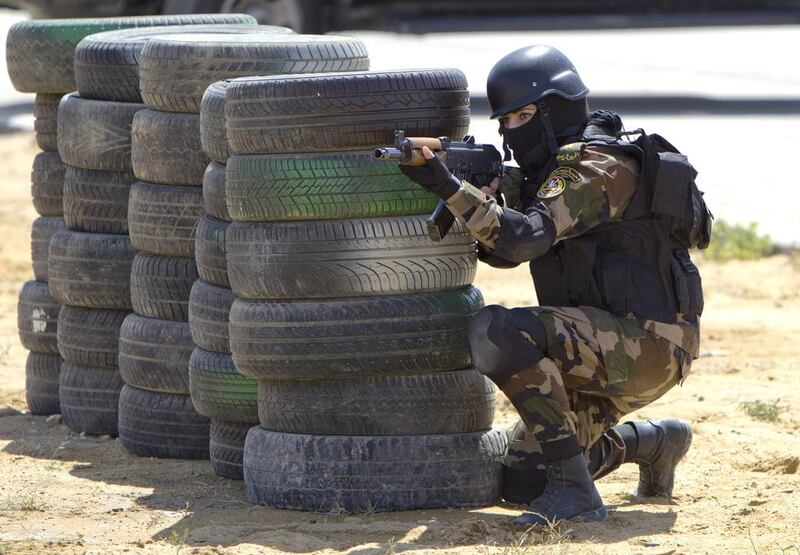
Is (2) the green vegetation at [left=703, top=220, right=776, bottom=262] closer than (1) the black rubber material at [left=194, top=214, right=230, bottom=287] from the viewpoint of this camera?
No

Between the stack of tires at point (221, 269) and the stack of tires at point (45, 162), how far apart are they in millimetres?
1191

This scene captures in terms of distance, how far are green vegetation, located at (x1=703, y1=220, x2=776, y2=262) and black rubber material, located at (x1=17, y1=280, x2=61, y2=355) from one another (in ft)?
17.2

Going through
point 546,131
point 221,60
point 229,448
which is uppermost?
point 221,60

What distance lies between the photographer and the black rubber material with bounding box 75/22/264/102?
6.43 metres

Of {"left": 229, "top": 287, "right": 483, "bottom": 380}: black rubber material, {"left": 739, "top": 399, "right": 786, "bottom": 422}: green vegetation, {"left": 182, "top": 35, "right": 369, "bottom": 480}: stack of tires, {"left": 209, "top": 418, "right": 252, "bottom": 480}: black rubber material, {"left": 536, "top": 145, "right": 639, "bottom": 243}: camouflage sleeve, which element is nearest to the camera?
{"left": 536, "top": 145, "right": 639, "bottom": 243}: camouflage sleeve

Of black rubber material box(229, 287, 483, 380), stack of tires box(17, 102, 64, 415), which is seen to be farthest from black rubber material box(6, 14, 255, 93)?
black rubber material box(229, 287, 483, 380)

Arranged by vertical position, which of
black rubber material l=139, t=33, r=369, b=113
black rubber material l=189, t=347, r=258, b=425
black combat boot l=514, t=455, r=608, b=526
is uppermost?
black rubber material l=139, t=33, r=369, b=113

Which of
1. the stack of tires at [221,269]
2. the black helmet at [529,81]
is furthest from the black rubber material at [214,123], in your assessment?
the black helmet at [529,81]

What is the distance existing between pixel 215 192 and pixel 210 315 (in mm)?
465

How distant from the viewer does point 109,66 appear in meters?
6.45

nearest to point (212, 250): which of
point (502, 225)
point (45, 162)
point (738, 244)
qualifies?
point (502, 225)

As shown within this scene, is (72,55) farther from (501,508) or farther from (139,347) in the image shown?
(501,508)

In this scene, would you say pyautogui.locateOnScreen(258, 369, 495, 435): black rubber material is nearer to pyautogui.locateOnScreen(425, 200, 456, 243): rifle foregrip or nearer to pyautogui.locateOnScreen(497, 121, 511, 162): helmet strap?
pyautogui.locateOnScreen(425, 200, 456, 243): rifle foregrip

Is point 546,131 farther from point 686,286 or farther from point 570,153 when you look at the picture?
point 686,286
